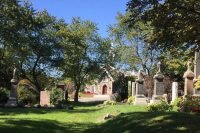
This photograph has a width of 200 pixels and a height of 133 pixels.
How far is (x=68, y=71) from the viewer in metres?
63.3

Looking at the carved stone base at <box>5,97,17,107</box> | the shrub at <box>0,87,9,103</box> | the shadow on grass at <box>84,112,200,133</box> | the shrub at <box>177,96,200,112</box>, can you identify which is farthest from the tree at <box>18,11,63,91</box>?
the shadow on grass at <box>84,112,200,133</box>

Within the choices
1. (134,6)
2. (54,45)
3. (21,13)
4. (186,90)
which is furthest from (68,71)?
(134,6)

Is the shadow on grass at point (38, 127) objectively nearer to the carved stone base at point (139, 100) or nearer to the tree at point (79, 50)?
the carved stone base at point (139, 100)

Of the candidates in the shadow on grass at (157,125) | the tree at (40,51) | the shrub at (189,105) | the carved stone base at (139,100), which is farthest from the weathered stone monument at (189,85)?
the tree at (40,51)

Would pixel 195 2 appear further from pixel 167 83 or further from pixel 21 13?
pixel 167 83

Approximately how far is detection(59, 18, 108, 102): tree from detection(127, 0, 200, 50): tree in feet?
149

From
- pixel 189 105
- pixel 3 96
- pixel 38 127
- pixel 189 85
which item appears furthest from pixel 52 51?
pixel 38 127

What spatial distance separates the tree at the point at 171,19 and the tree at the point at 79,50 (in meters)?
45.4

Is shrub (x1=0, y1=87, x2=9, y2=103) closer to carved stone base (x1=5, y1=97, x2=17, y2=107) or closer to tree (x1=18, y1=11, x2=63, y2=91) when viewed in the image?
carved stone base (x1=5, y1=97, x2=17, y2=107)

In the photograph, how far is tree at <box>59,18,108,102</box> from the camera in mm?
61500

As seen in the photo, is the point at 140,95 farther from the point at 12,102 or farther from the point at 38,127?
the point at 38,127

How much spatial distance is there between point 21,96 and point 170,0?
29.0m

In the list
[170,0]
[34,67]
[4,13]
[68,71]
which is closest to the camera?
[170,0]

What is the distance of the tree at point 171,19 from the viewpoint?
13.8 m
